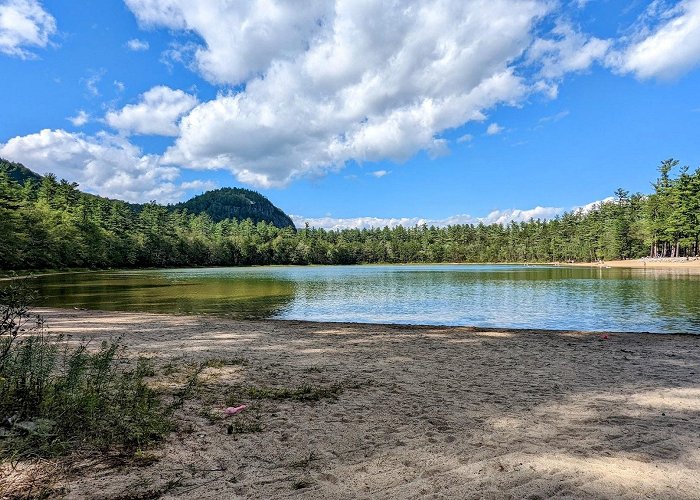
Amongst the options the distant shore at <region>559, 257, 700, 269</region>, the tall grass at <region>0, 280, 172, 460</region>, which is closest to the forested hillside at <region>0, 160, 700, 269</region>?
the distant shore at <region>559, 257, 700, 269</region>

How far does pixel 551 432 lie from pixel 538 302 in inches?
994

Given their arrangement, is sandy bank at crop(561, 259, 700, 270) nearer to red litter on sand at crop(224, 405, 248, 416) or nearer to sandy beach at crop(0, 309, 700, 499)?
sandy beach at crop(0, 309, 700, 499)

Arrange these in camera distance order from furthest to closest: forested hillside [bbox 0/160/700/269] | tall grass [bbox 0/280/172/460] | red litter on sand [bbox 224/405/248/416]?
forested hillside [bbox 0/160/700/269] → red litter on sand [bbox 224/405/248/416] → tall grass [bbox 0/280/172/460]

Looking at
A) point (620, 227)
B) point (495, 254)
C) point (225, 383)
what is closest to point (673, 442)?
point (225, 383)

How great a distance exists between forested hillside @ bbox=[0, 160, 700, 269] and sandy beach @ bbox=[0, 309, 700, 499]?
6683 cm

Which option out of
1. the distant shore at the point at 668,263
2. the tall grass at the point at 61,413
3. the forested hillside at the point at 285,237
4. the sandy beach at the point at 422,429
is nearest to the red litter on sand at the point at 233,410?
the sandy beach at the point at 422,429

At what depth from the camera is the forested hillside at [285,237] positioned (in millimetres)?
75375

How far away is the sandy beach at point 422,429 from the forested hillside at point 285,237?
66833 mm

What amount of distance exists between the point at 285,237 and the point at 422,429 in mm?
175866

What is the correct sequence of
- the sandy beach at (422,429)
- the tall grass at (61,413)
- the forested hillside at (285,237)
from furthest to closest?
the forested hillside at (285,237) < the tall grass at (61,413) < the sandy beach at (422,429)

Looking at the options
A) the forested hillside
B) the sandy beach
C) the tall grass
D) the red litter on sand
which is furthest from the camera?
the forested hillside

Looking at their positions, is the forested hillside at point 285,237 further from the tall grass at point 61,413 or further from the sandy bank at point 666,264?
the tall grass at point 61,413

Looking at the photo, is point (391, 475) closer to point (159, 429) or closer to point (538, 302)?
point (159, 429)

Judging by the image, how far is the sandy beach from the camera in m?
4.42
